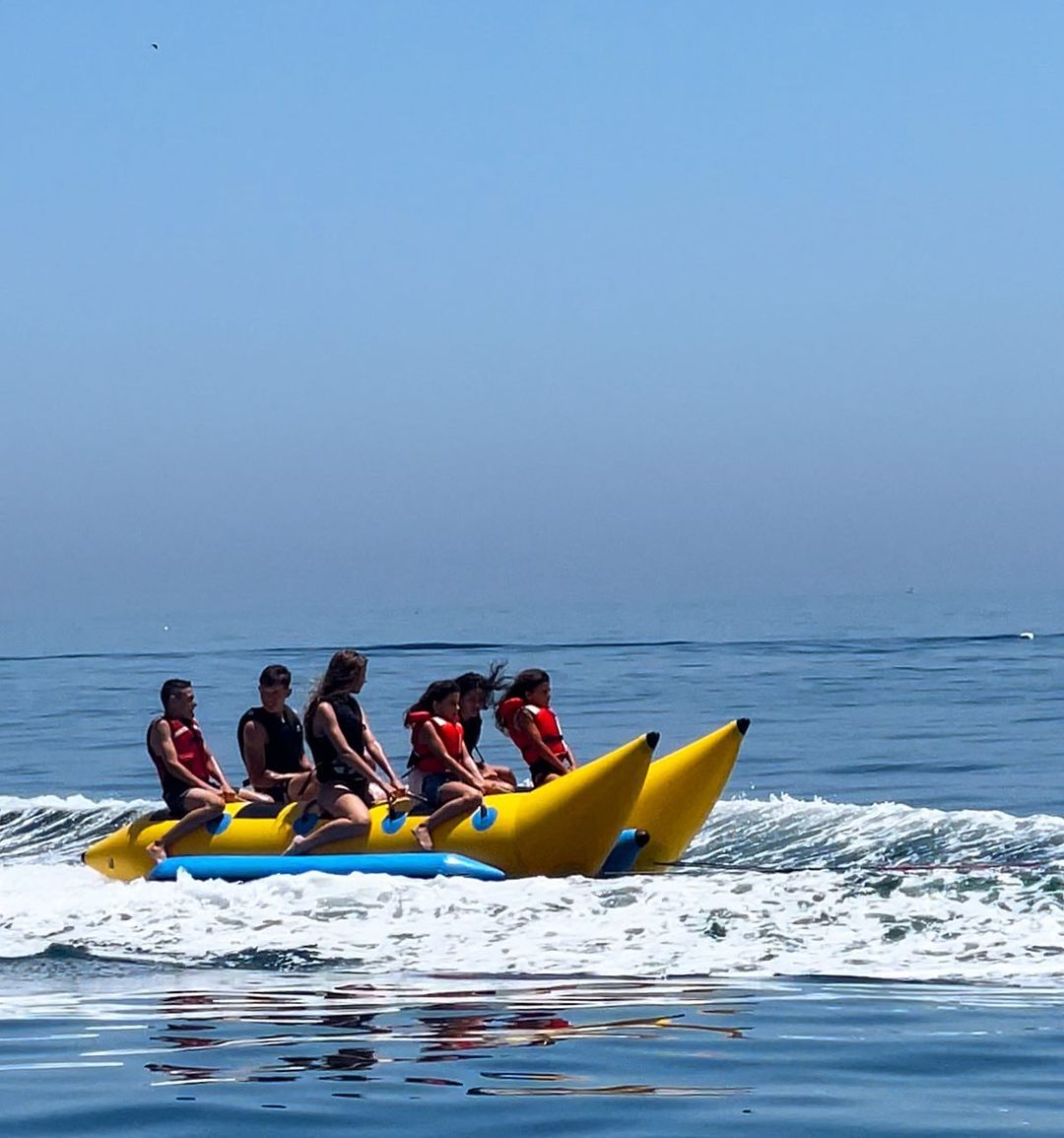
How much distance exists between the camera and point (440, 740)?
9.98 meters

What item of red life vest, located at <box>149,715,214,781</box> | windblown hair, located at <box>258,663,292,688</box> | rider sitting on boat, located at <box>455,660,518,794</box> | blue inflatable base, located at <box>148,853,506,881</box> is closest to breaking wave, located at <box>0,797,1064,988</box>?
blue inflatable base, located at <box>148,853,506,881</box>

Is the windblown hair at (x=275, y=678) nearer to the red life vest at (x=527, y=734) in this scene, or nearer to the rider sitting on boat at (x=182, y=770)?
the rider sitting on boat at (x=182, y=770)

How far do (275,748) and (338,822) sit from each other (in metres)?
0.92

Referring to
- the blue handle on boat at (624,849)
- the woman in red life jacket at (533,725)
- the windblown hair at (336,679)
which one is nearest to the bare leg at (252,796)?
the windblown hair at (336,679)

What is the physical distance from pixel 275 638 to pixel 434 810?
113 ft

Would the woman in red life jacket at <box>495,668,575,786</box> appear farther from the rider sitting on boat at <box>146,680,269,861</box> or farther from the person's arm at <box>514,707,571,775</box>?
the rider sitting on boat at <box>146,680,269,861</box>

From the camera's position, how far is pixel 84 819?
13.1 m

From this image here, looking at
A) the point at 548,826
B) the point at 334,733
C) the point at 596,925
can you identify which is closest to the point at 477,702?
the point at 334,733

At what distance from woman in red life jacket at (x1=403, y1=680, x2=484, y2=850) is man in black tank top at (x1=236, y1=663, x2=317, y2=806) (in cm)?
83

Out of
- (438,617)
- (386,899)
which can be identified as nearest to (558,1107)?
(386,899)

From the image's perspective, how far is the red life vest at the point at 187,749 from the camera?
1046 centimetres

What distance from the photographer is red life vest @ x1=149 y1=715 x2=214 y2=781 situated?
34.3 ft

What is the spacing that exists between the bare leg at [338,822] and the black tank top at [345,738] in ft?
0.27

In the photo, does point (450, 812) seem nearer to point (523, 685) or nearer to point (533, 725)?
point (533, 725)
